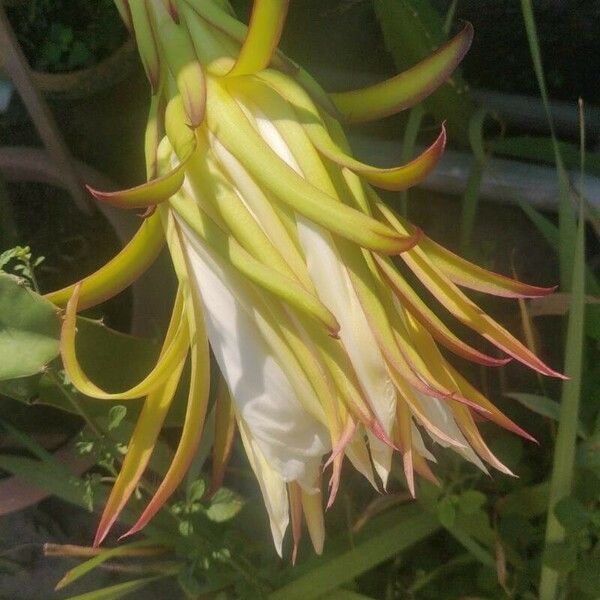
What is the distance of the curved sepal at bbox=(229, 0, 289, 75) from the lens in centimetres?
36

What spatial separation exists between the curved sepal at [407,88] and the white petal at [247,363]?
0.12 metres

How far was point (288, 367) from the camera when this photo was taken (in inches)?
15.6

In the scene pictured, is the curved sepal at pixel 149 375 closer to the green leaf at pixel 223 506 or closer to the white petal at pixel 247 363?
the white petal at pixel 247 363

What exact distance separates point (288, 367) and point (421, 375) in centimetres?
7

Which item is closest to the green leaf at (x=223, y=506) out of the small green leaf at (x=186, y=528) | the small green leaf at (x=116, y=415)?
the small green leaf at (x=186, y=528)

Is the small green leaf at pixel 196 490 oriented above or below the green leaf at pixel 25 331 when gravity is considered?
below

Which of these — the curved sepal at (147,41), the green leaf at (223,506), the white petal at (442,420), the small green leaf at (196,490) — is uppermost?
the curved sepal at (147,41)

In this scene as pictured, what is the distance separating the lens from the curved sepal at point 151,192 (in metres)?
0.34

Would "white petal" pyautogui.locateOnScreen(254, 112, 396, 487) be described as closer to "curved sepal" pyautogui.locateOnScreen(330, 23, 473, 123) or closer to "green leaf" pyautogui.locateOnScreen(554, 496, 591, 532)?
"curved sepal" pyautogui.locateOnScreen(330, 23, 473, 123)

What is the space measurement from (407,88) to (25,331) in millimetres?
271

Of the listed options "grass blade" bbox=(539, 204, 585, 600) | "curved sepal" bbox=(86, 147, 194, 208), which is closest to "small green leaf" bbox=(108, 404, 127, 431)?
"curved sepal" bbox=(86, 147, 194, 208)

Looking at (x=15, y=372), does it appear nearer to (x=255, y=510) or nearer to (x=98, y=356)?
(x=98, y=356)

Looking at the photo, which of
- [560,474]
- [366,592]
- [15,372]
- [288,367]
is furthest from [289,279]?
[366,592]

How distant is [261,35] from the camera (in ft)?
1.21
